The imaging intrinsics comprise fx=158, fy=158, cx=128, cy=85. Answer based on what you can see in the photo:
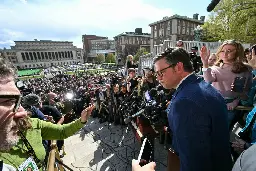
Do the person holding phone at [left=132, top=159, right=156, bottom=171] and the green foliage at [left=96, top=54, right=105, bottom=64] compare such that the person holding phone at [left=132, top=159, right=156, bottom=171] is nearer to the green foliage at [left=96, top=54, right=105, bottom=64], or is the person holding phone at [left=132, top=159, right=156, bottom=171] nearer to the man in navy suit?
the man in navy suit

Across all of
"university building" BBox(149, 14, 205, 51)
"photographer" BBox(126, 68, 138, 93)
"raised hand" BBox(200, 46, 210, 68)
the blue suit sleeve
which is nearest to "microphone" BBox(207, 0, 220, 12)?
"raised hand" BBox(200, 46, 210, 68)

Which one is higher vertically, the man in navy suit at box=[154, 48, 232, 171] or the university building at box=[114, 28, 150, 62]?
the university building at box=[114, 28, 150, 62]

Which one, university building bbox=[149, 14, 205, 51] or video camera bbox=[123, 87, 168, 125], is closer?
video camera bbox=[123, 87, 168, 125]

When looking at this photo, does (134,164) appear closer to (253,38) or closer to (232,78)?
(232,78)

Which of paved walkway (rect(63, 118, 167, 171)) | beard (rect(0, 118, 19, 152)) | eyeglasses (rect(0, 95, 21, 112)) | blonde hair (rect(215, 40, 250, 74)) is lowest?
paved walkway (rect(63, 118, 167, 171))

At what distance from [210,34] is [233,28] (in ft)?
10.4

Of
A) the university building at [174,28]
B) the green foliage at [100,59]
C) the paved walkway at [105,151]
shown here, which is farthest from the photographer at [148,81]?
the green foliage at [100,59]

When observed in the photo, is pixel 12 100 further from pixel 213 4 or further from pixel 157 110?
pixel 213 4

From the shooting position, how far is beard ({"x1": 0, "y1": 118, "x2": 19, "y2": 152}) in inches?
49.6

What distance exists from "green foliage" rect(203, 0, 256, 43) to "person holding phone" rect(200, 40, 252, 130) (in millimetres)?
16497

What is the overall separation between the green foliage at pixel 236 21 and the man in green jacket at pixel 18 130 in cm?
1915

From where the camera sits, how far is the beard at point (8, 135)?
126cm

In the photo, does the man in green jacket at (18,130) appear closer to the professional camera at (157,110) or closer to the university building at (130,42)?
the professional camera at (157,110)

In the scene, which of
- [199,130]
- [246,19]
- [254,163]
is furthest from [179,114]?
[246,19]
